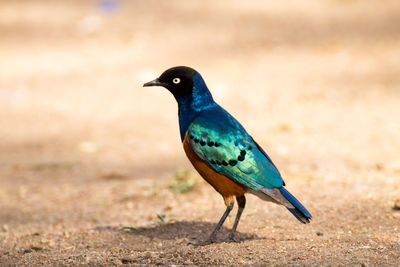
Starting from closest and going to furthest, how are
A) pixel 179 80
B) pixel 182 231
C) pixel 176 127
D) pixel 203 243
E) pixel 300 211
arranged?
pixel 300 211 < pixel 203 243 < pixel 179 80 < pixel 182 231 < pixel 176 127

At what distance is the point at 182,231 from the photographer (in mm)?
4930

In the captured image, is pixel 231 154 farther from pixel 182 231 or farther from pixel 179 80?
pixel 182 231

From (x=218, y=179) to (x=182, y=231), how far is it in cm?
75

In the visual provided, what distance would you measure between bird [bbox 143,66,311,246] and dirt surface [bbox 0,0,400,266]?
0.34 metres

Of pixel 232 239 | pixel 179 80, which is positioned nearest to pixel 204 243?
pixel 232 239

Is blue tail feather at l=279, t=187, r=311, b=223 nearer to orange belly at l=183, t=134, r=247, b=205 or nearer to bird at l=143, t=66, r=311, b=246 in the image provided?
bird at l=143, t=66, r=311, b=246

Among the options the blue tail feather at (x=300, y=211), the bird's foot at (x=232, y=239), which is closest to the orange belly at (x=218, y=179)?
the bird's foot at (x=232, y=239)

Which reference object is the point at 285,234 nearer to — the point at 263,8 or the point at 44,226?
the point at 44,226

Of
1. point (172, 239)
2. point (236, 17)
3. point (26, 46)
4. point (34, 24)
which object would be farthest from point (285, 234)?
point (34, 24)

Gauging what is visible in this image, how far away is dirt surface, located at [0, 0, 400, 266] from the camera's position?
4.68m

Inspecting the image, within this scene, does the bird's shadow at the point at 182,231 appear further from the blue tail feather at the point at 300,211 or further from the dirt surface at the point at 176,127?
the blue tail feather at the point at 300,211

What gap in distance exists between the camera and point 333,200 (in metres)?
5.50

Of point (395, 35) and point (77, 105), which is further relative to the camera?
point (395, 35)

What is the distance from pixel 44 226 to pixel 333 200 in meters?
2.60
